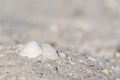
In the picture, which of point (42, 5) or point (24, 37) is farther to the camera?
point (42, 5)

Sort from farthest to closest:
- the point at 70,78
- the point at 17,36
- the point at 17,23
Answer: the point at 17,23 < the point at 17,36 < the point at 70,78

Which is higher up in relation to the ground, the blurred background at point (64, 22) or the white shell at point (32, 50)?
the blurred background at point (64, 22)

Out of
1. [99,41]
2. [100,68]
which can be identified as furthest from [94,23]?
[100,68]

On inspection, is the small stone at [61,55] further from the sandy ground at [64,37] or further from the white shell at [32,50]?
the white shell at [32,50]

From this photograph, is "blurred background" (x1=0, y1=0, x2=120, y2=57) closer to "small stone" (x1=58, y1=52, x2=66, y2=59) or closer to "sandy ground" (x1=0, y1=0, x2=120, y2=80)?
"sandy ground" (x1=0, y1=0, x2=120, y2=80)

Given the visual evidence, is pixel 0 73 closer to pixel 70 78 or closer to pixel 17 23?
pixel 70 78

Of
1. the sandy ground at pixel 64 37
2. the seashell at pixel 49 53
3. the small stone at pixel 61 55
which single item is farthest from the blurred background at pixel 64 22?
the seashell at pixel 49 53
